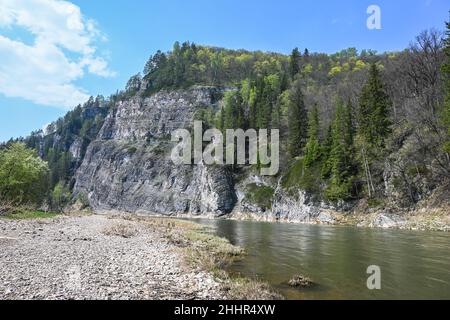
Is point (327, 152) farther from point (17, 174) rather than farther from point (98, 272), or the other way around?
point (98, 272)

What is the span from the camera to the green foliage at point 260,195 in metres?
91.8

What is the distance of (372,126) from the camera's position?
69062mm

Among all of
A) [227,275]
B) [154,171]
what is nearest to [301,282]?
[227,275]

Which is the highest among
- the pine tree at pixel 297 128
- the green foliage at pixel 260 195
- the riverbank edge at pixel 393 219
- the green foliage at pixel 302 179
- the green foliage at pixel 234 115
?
the green foliage at pixel 234 115

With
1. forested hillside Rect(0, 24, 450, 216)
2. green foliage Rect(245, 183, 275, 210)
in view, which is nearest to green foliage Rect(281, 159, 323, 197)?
forested hillside Rect(0, 24, 450, 216)

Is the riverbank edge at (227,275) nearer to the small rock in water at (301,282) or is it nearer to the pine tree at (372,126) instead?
the small rock in water at (301,282)

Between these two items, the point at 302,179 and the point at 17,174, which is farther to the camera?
the point at 302,179

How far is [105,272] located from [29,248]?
790cm

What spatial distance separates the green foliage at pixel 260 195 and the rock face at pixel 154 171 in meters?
8.73

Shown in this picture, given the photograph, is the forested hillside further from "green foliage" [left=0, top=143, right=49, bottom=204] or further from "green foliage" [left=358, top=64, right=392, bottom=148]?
"green foliage" [left=0, top=143, right=49, bottom=204]

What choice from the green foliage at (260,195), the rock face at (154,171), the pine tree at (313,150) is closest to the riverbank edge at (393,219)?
the pine tree at (313,150)

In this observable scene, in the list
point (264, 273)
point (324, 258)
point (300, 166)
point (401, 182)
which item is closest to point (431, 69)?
point (401, 182)

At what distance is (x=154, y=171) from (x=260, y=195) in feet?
230

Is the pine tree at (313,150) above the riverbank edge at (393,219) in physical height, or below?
above
